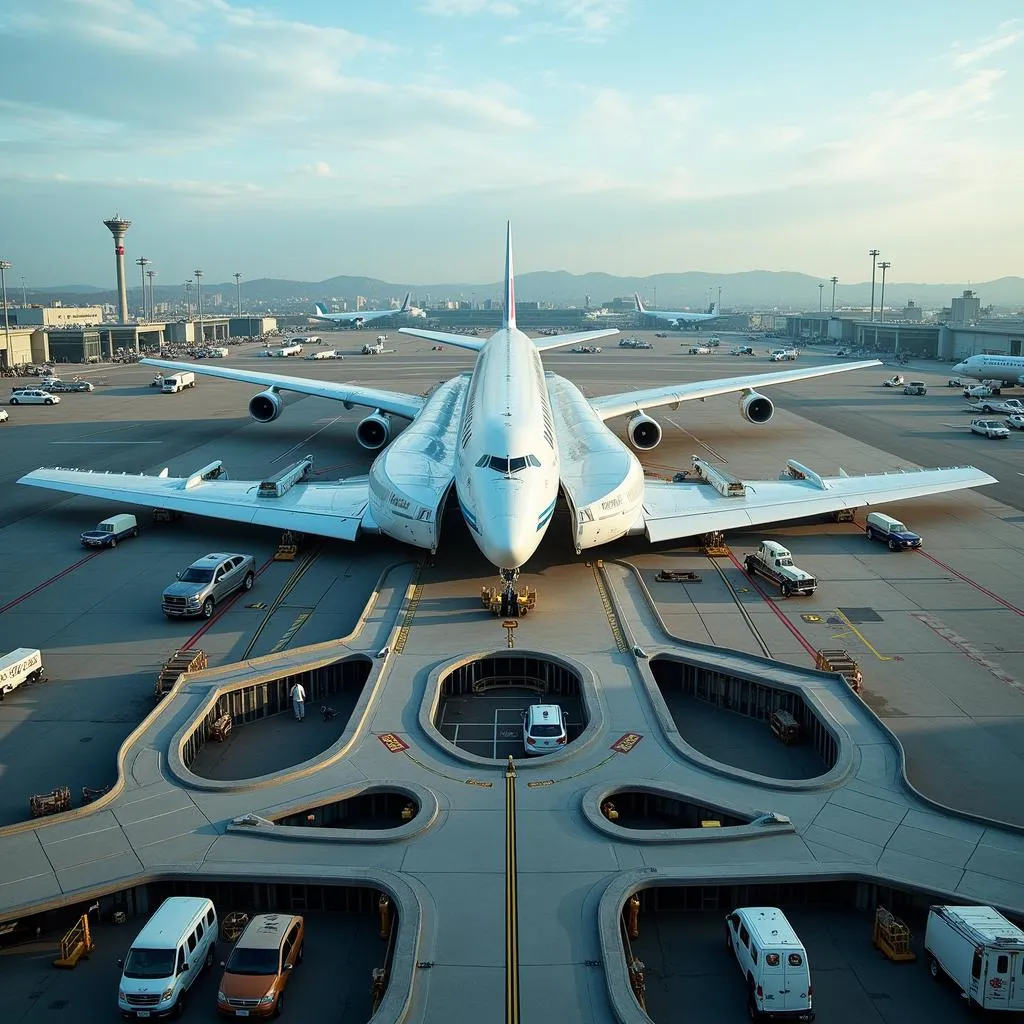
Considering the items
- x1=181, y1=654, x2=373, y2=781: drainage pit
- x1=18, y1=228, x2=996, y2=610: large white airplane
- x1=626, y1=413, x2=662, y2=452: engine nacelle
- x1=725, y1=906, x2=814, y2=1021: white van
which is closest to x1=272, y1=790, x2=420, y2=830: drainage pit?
x1=181, y1=654, x2=373, y2=781: drainage pit

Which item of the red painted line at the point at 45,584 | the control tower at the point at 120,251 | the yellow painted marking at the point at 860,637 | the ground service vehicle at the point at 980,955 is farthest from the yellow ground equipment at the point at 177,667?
the control tower at the point at 120,251

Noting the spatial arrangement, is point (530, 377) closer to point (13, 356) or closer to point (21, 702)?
point (21, 702)

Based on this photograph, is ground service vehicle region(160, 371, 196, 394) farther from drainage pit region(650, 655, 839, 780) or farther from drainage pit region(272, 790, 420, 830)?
drainage pit region(272, 790, 420, 830)

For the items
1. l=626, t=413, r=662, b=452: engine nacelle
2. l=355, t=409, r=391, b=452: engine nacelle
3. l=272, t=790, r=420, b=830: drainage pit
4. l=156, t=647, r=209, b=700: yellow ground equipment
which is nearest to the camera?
l=272, t=790, r=420, b=830: drainage pit

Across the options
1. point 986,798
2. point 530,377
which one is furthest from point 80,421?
point 986,798

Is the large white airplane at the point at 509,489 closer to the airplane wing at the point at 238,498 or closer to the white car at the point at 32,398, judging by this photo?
the airplane wing at the point at 238,498
